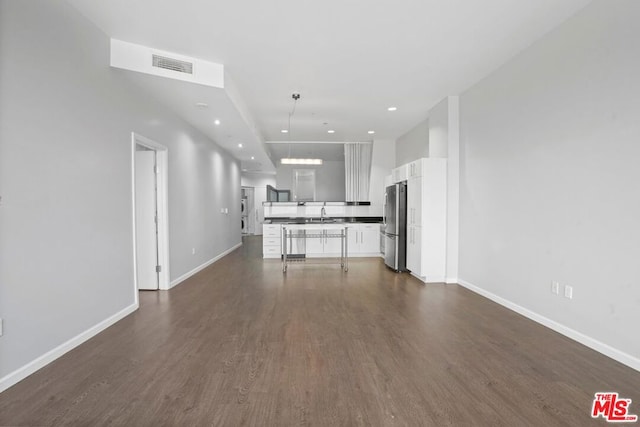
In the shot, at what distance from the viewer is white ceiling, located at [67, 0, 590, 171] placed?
2570mm

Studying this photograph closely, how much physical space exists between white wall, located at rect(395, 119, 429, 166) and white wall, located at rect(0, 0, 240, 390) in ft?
15.7

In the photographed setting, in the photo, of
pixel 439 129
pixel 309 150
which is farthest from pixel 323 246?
pixel 439 129

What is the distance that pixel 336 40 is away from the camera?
Answer: 3078mm

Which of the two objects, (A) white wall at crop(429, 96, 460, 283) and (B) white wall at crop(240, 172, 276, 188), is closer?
(A) white wall at crop(429, 96, 460, 283)

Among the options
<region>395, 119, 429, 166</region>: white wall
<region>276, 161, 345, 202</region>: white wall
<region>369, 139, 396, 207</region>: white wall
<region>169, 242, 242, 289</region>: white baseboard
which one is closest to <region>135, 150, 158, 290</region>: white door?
<region>169, 242, 242, 289</region>: white baseboard

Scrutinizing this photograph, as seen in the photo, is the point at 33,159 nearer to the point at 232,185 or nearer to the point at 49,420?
the point at 49,420

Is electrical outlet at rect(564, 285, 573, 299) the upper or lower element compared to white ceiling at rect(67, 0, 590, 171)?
lower

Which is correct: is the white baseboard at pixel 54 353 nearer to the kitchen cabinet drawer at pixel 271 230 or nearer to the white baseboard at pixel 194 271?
the white baseboard at pixel 194 271

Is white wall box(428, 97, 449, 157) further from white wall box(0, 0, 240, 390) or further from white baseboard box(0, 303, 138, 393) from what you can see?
white baseboard box(0, 303, 138, 393)

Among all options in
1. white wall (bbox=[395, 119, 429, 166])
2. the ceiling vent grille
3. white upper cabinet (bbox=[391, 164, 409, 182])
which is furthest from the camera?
white wall (bbox=[395, 119, 429, 166])

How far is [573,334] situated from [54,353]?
4412 mm

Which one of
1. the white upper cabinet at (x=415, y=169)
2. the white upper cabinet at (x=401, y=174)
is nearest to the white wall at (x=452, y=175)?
the white upper cabinet at (x=415, y=169)

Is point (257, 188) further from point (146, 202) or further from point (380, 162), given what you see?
point (146, 202)

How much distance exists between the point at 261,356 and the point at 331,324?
2.96ft
